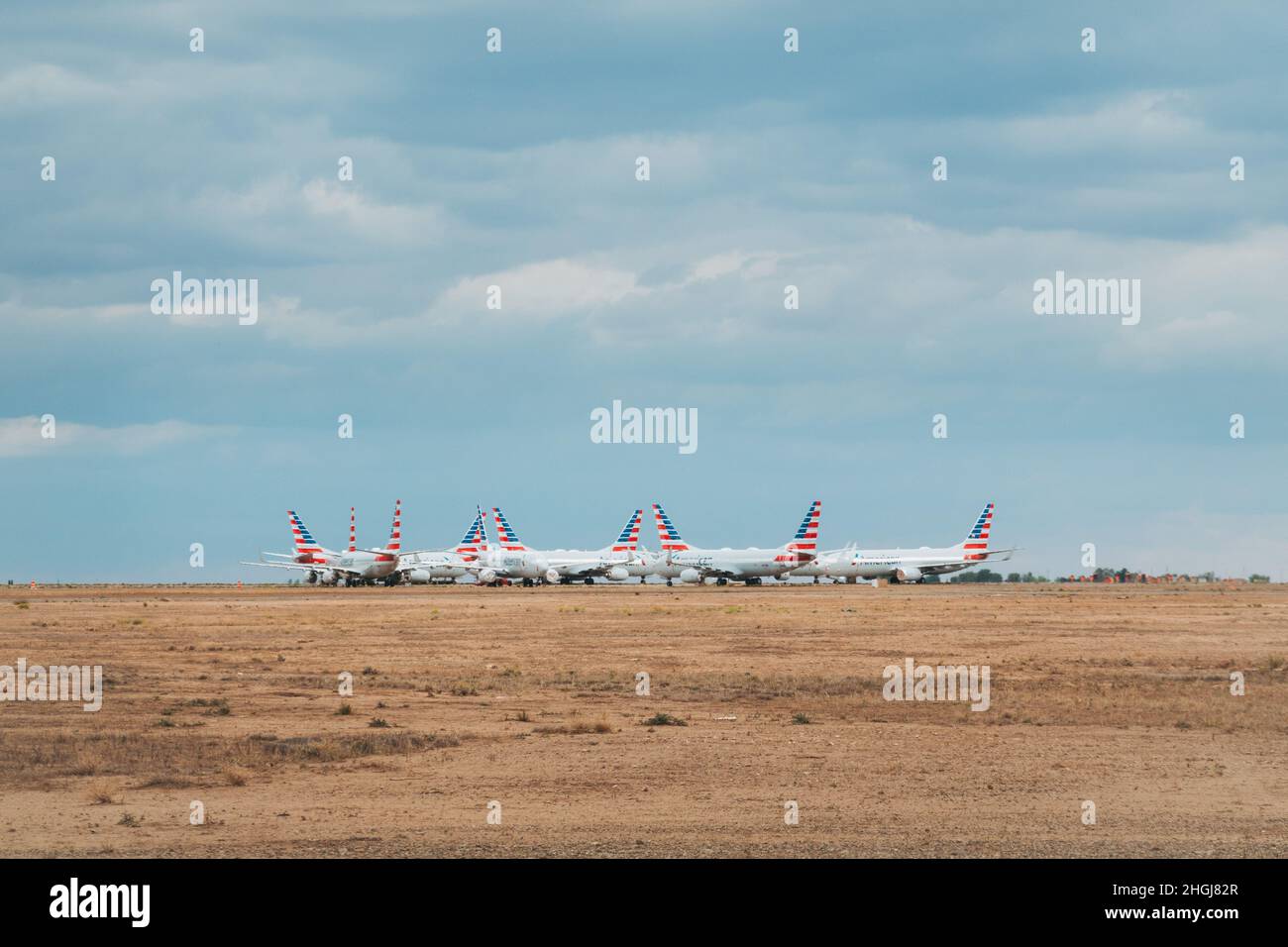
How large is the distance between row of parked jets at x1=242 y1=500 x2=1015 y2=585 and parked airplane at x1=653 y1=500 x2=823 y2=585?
0.10m

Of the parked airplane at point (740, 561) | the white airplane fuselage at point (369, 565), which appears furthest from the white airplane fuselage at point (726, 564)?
the white airplane fuselage at point (369, 565)

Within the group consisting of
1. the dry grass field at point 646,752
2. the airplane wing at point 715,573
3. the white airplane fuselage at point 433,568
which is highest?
the white airplane fuselage at point 433,568

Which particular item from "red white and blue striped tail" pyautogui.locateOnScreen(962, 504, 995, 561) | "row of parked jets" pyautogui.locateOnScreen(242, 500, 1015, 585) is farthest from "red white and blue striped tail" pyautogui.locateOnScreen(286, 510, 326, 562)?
"red white and blue striped tail" pyautogui.locateOnScreen(962, 504, 995, 561)

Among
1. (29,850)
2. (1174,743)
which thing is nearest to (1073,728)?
(1174,743)

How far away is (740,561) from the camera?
151 metres

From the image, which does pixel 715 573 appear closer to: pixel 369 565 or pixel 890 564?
pixel 890 564

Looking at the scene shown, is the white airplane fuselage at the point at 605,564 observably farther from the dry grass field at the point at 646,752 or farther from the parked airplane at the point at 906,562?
the dry grass field at the point at 646,752

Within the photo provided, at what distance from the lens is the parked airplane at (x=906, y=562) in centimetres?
15638

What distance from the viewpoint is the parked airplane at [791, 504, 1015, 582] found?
156m

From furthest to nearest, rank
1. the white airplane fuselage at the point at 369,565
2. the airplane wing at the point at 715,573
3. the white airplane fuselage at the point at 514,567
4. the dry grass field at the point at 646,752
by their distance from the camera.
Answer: the airplane wing at the point at 715,573 → the white airplane fuselage at the point at 514,567 → the white airplane fuselage at the point at 369,565 → the dry grass field at the point at 646,752

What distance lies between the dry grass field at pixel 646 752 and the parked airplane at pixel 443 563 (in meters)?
98.8

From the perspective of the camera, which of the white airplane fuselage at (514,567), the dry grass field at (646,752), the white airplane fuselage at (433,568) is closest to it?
the dry grass field at (646,752)

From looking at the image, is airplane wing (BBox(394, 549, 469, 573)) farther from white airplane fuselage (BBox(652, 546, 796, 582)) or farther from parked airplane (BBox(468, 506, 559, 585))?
white airplane fuselage (BBox(652, 546, 796, 582))

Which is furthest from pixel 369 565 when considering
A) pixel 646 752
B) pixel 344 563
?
pixel 646 752
